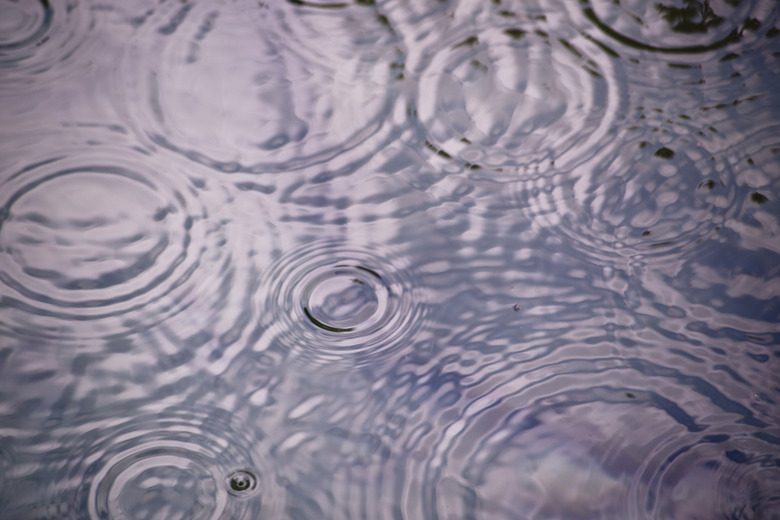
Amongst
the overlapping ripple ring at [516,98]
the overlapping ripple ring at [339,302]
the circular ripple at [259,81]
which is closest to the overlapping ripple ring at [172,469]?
the overlapping ripple ring at [339,302]

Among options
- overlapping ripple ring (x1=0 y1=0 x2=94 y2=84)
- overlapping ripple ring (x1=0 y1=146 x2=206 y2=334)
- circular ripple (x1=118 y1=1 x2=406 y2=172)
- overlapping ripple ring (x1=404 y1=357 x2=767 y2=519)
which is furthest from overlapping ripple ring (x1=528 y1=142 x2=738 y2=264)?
overlapping ripple ring (x1=0 y1=0 x2=94 y2=84)

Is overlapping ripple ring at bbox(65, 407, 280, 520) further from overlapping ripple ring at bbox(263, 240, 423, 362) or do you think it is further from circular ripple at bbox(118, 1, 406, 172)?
circular ripple at bbox(118, 1, 406, 172)

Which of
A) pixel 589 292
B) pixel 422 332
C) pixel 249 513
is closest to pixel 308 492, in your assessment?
pixel 249 513

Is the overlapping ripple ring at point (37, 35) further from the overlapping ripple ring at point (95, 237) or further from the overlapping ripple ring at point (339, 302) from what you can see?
the overlapping ripple ring at point (339, 302)

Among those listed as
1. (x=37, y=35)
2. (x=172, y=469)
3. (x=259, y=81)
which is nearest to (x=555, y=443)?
(x=172, y=469)

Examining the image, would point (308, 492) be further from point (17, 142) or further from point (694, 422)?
point (17, 142)

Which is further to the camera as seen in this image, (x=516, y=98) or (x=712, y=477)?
(x=516, y=98)

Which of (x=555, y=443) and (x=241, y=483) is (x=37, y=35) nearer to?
(x=241, y=483)
